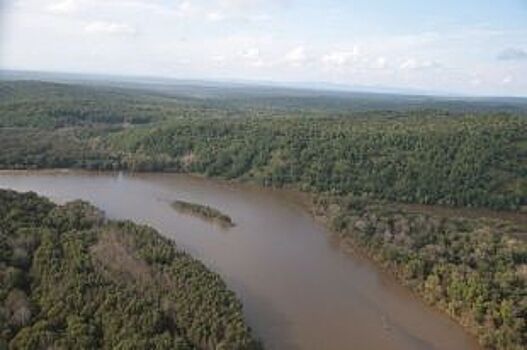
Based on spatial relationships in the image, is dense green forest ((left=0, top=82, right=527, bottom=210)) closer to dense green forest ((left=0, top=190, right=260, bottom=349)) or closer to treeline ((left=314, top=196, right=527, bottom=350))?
treeline ((left=314, top=196, right=527, bottom=350))

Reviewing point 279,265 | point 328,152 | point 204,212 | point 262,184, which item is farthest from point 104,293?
point 328,152

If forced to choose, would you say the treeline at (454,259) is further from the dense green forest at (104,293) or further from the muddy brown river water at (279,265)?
the dense green forest at (104,293)

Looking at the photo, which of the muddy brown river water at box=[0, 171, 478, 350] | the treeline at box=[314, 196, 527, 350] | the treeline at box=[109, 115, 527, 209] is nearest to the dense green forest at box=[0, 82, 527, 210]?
the treeline at box=[109, 115, 527, 209]

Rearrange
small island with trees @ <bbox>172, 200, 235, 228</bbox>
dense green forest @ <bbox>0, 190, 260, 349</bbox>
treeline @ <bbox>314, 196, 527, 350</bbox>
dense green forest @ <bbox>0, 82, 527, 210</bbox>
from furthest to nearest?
dense green forest @ <bbox>0, 82, 527, 210</bbox>, small island with trees @ <bbox>172, 200, 235, 228</bbox>, treeline @ <bbox>314, 196, 527, 350</bbox>, dense green forest @ <bbox>0, 190, 260, 349</bbox>

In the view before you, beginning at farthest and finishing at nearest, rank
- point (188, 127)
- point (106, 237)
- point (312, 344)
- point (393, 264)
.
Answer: point (188, 127)
point (393, 264)
point (106, 237)
point (312, 344)

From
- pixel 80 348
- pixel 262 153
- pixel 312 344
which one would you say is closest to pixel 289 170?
pixel 262 153

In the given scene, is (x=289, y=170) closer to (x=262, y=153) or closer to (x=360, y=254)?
(x=262, y=153)
